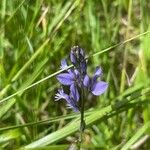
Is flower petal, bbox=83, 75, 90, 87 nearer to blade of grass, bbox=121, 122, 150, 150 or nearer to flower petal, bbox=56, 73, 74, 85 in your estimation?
flower petal, bbox=56, 73, 74, 85

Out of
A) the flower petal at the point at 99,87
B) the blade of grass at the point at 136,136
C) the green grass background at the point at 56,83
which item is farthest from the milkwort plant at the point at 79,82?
the blade of grass at the point at 136,136

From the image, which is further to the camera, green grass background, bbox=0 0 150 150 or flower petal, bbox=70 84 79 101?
green grass background, bbox=0 0 150 150

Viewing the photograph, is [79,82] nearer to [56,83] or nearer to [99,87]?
[99,87]

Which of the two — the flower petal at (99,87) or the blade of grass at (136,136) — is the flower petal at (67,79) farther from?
the blade of grass at (136,136)

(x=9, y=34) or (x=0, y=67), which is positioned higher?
(x=9, y=34)

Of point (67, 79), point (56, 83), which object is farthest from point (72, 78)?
point (56, 83)

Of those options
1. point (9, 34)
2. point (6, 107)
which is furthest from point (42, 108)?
point (6, 107)

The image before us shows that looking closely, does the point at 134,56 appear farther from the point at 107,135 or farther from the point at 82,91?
the point at 82,91

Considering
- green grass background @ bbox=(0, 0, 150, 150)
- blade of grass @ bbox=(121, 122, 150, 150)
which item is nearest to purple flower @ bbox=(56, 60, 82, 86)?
green grass background @ bbox=(0, 0, 150, 150)
